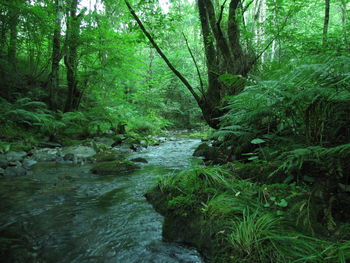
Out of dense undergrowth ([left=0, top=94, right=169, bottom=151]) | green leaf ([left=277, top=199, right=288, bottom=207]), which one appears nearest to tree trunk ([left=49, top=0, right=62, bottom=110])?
dense undergrowth ([left=0, top=94, right=169, bottom=151])

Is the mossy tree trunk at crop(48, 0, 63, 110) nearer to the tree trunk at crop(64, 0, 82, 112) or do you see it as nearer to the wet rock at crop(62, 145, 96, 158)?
the tree trunk at crop(64, 0, 82, 112)

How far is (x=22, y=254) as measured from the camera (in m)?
1.94

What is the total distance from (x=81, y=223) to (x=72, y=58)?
9.06 metres

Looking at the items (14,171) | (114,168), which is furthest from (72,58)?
(114,168)

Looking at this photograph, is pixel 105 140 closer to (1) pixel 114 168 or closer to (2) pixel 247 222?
(1) pixel 114 168

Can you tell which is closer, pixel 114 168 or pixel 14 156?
pixel 114 168

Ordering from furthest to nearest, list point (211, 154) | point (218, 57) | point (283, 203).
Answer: point (211, 154) → point (218, 57) → point (283, 203)

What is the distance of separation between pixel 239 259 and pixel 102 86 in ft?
34.0

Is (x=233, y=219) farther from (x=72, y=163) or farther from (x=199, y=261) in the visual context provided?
(x=72, y=163)

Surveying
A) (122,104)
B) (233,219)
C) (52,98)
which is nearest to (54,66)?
(52,98)

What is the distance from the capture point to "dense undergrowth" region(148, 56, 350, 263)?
150 cm

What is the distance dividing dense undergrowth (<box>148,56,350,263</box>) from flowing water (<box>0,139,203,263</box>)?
0.99 feet

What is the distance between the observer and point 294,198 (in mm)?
1953

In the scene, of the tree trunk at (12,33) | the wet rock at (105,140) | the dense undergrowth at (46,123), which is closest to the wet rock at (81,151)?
the dense undergrowth at (46,123)
